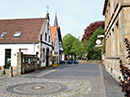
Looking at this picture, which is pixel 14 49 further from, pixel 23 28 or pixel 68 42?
pixel 68 42

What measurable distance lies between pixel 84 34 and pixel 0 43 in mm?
32701

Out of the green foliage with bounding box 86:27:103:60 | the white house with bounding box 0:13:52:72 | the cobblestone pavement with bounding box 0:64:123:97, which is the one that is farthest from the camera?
the green foliage with bounding box 86:27:103:60

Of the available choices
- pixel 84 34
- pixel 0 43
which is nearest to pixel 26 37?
pixel 0 43

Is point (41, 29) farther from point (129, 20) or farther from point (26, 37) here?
point (129, 20)

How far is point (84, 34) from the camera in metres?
48.2

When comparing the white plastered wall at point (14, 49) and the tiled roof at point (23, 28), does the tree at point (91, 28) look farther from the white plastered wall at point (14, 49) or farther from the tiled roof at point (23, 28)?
the white plastered wall at point (14, 49)

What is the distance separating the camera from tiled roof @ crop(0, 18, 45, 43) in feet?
65.6

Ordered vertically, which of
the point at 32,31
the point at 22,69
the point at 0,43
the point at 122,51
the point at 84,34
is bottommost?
the point at 22,69

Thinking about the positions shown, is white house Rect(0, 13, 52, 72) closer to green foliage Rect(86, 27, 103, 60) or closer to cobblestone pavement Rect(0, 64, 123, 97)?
cobblestone pavement Rect(0, 64, 123, 97)

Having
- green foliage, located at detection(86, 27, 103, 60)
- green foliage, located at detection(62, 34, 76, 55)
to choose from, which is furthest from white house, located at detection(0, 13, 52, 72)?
green foliage, located at detection(62, 34, 76, 55)

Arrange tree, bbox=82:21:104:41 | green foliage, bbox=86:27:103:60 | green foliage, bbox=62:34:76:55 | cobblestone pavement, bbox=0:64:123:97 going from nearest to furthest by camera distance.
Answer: cobblestone pavement, bbox=0:64:123:97, green foliage, bbox=86:27:103:60, tree, bbox=82:21:104:41, green foliage, bbox=62:34:76:55

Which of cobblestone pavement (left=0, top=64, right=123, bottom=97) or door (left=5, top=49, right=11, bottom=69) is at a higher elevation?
door (left=5, top=49, right=11, bottom=69)

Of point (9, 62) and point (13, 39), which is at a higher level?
point (13, 39)

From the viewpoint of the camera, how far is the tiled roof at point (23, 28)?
20.0m
